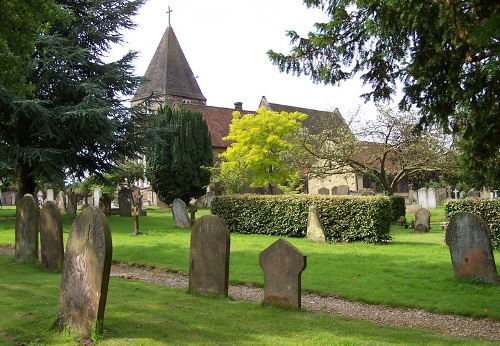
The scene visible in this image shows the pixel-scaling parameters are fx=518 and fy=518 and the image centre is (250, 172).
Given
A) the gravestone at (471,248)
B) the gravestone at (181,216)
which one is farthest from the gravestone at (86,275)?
the gravestone at (181,216)

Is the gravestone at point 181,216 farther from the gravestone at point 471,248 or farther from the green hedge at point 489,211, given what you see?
the gravestone at point 471,248

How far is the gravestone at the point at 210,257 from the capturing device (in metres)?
8.41

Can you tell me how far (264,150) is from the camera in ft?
111

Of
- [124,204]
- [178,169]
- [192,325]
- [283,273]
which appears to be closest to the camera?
[192,325]

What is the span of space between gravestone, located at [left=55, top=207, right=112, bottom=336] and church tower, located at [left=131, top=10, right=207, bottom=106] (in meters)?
49.0

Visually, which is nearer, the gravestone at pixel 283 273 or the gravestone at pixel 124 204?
the gravestone at pixel 283 273

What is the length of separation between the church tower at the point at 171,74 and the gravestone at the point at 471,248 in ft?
152

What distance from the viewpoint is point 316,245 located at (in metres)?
16.1

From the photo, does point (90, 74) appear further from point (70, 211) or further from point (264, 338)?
point (264, 338)

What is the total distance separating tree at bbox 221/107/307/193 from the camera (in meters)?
33.6

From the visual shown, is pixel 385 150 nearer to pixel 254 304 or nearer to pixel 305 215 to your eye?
pixel 305 215

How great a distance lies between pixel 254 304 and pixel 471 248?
471 cm

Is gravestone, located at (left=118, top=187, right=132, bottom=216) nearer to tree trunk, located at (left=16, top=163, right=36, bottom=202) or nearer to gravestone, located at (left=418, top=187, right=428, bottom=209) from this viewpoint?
tree trunk, located at (left=16, top=163, right=36, bottom=202)

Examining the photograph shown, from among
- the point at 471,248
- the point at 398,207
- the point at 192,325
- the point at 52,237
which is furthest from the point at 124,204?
the point at 192,325
